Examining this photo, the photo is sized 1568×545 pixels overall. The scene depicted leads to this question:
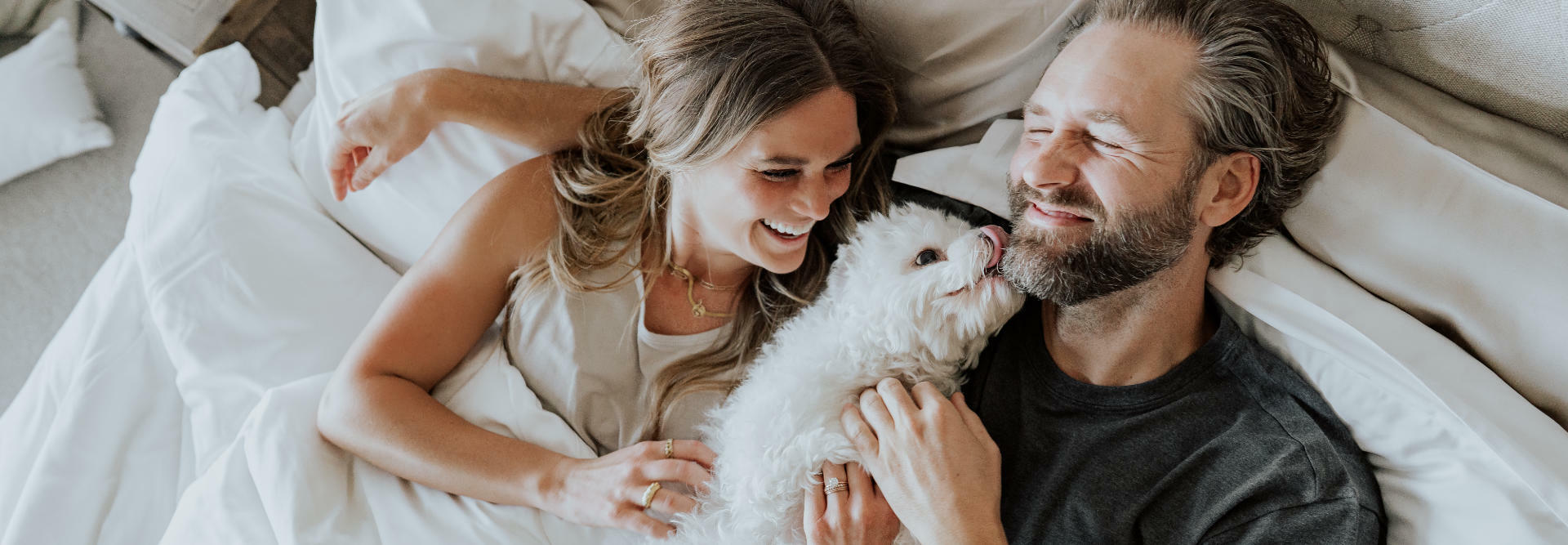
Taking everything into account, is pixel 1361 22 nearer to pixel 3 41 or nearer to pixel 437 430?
pixel 437 430

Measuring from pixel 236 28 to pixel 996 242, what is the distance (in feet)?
6.95

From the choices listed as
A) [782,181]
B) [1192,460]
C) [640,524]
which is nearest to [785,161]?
[782,181]

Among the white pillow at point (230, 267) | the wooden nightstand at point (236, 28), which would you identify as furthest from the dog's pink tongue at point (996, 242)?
the wooden nightstand at point (236, 28)

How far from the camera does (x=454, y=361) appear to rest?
6.09ft

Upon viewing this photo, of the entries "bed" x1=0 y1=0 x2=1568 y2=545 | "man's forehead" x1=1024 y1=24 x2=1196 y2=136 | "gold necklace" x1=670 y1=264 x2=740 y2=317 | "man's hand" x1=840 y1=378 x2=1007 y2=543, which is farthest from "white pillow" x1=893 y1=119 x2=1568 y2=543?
"gold necklace" x1=670 y1=264 x2=740 y2=317

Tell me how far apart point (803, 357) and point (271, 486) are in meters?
1.06

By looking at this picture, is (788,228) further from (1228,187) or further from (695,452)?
(1228,187)

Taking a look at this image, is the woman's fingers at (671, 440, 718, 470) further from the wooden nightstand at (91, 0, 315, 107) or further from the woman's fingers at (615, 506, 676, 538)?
the wooden nightstand at (91, 0, 315, 107)

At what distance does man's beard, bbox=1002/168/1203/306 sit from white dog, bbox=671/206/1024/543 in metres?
0.05

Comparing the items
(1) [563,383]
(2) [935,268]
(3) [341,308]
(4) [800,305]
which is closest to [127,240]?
(3) [341,308]

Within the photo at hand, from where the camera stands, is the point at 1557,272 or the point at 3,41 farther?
the point at 3,41

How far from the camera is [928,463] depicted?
1495 mm

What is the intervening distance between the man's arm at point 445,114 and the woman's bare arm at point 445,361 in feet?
0.41

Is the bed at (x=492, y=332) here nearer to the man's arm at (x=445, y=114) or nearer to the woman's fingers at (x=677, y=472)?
the man's arm at (x=445, y=114)
